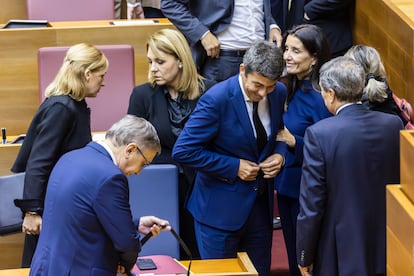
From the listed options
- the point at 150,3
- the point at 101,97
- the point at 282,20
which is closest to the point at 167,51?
the point at 101,97

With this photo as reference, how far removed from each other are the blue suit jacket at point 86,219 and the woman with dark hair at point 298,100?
1.14 m

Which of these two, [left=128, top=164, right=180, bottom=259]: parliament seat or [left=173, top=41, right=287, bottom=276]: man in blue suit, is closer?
[left=173, top=41, right=287, bottom=276]: man in blue suit

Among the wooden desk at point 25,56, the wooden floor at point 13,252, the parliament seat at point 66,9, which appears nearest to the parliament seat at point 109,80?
the wooden desk at point 25,56

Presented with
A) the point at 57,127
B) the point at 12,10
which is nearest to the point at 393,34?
the point at 57,127

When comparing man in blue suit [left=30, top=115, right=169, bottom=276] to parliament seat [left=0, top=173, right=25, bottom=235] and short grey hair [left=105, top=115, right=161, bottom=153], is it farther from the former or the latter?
parliament seat [left=0, top=173, right=25, bottom=235]

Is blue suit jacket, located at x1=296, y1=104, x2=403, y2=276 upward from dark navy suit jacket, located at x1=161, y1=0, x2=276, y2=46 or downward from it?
downward

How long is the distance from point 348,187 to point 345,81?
38 cm

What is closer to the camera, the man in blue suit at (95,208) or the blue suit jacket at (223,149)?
the man in blue suit at (95,208)

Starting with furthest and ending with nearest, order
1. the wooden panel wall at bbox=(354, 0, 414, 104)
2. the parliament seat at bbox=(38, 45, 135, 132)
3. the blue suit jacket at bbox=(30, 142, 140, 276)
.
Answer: the parliament seat at bbox=(38, 45, 135, 132), the wooden panel wall at bbox=(354, 0, 414, 104), the blue suit jacket at bbox=(30, 142, 140, 276)

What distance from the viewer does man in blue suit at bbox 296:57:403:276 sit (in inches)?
142

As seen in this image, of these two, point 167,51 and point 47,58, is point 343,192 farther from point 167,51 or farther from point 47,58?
point 47,58

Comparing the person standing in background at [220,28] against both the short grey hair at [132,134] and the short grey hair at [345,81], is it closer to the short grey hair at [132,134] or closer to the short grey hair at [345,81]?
the short grey hair at [345,81]

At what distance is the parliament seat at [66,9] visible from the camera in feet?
20.1

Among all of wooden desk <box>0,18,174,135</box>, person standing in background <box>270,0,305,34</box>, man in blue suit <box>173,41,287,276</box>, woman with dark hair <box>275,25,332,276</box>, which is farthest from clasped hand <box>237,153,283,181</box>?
wooden desk <box>0,18,174,135</box>
